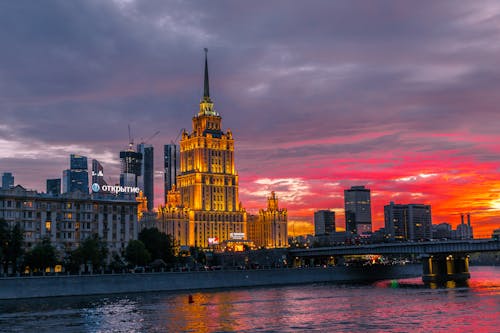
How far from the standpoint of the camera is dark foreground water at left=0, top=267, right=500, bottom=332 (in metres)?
89.8

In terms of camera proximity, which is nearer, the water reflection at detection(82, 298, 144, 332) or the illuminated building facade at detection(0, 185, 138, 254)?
the water reflection at detection(82, 298, 144, 332)

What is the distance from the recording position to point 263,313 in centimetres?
10800

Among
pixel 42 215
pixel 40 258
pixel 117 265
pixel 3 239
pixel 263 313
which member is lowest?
pixel 263 313

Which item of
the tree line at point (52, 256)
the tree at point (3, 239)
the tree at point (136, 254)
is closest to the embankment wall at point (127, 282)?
the tree line at point (52, 256)

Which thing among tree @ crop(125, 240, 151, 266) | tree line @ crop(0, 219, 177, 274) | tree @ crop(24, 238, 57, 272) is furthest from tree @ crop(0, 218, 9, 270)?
tree @ crop(125, 240, 151, 266)

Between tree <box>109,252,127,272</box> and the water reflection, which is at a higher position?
tree <box>109,252,127,272</box>

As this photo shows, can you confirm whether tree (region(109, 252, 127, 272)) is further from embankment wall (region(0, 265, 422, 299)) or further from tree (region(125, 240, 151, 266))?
→ embankment wall (region(0, 265, 422, 299))

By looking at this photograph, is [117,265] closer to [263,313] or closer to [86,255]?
[86,255]

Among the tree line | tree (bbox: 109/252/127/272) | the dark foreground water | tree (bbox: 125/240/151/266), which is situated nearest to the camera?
the dark foreground water

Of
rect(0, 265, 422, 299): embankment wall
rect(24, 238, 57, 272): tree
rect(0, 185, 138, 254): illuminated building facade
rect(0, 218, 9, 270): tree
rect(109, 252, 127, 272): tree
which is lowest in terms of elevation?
rect(0, 265, 422, 299): embankment wall

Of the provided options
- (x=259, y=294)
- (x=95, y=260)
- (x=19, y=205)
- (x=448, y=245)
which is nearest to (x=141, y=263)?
(x=95, y=260)

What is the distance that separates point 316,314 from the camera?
4176 inches

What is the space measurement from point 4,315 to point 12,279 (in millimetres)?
35726

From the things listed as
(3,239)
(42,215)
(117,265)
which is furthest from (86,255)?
(42,215)
